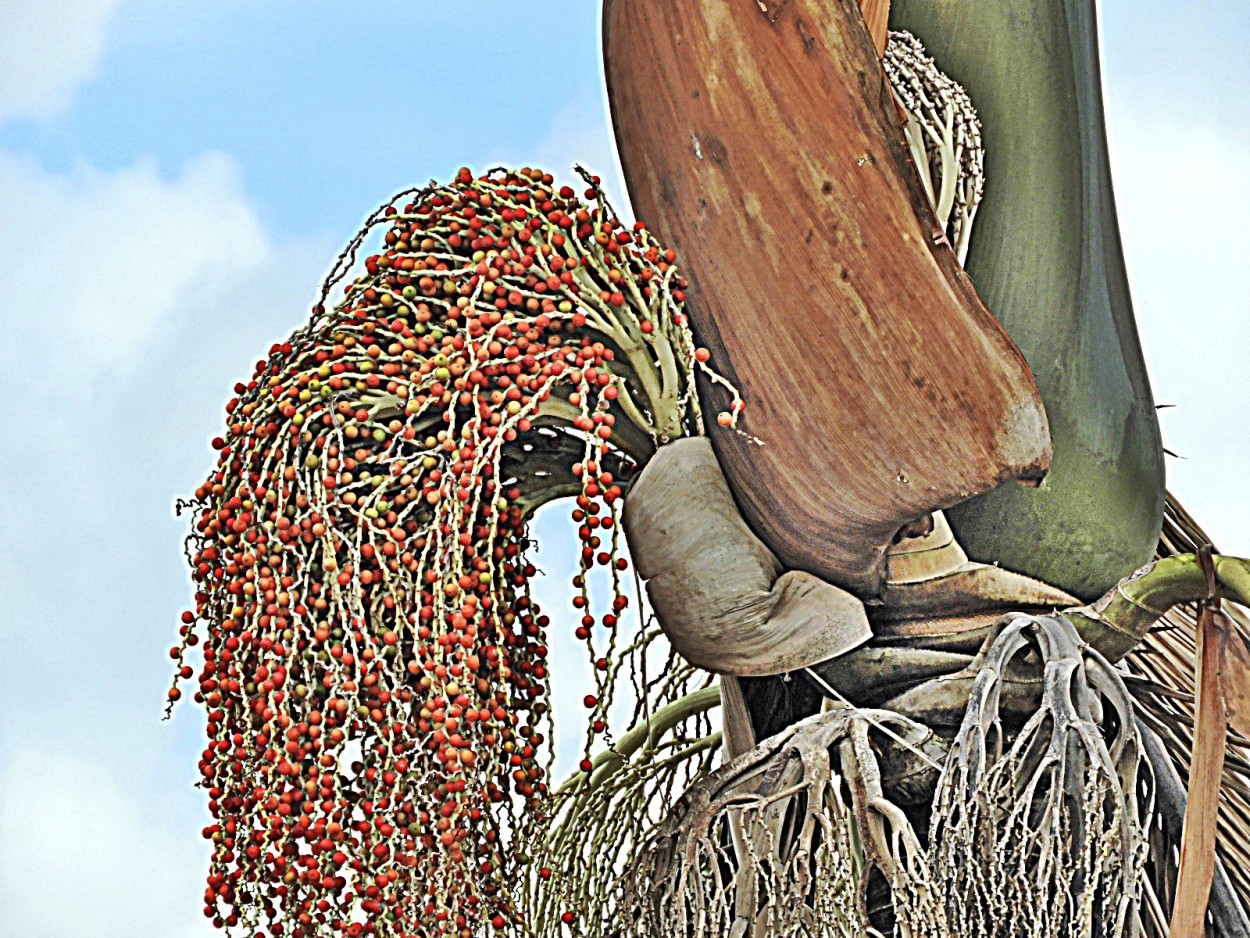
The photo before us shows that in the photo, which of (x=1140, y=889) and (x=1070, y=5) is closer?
(x=1140, y=889)

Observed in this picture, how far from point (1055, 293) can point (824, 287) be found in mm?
258

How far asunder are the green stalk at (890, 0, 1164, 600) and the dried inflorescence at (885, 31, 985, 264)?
0.08ft

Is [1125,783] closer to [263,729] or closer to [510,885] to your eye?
[510,885]

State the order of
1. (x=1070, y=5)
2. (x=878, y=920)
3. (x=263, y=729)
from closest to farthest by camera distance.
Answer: (x=263, y=729)
(x=878, y=920)
(x=1070, y=5)

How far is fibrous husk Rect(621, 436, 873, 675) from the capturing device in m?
1.14

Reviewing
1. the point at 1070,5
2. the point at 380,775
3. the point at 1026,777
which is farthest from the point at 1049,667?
the point at 1070,5

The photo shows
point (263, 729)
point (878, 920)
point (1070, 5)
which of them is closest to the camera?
point (263, 729)

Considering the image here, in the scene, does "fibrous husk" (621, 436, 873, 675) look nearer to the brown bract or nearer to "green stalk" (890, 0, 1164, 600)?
the brown bract

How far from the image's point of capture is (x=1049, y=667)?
44.6 inches

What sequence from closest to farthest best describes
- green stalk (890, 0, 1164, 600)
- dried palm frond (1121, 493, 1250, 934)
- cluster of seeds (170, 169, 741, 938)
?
cluster of seeds (170, 169, 741, 938)
dried palm frond (1121, 493, 1250, 934)
green stalk (890, 0, 1164, 600)

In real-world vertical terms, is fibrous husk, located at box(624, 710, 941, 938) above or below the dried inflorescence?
below

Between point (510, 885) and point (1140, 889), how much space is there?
1.50ft

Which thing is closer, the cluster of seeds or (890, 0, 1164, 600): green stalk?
the cluster of seeds

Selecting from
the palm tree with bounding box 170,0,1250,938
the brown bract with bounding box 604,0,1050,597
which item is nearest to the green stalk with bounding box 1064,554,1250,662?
the palm tree with bounding box 170,0,1250,938
